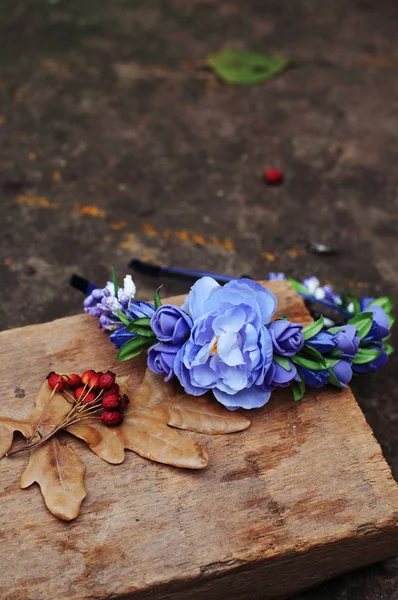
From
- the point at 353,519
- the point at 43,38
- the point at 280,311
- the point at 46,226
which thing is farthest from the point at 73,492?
the point at 43,38

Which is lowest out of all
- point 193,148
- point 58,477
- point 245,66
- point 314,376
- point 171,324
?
point 193,148

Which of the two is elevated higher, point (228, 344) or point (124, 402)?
point (228, 344)

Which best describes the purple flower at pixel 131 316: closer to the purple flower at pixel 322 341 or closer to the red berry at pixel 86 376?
the red berry at pixel 86 376

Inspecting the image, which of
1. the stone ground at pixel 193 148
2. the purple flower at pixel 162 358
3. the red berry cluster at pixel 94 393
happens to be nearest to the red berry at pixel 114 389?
the red berry cluster at pixel 94 393

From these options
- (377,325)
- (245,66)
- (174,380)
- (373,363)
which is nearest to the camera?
(174,380)

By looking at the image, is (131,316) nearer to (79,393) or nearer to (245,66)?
(79,393)

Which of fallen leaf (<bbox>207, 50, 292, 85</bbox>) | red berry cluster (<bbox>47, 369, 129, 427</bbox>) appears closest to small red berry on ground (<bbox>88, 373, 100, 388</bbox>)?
red berry cluster (<bbox>47, 369, 129, 427</bbox>)

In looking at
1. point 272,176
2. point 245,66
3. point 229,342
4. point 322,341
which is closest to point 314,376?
point 322,341
